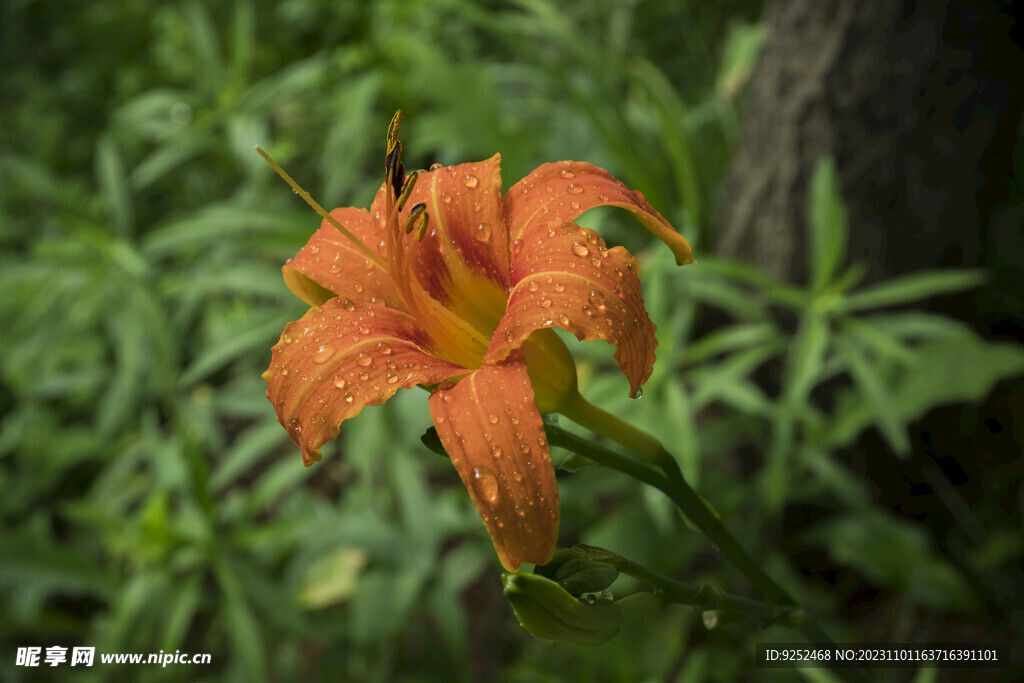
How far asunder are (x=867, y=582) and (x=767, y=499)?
0.59 meters

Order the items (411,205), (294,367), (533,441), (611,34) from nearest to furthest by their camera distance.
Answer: (533,441) < (294,367) < (411,205) < (611,34)

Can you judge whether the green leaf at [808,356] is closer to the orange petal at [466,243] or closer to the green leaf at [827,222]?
the green leaf at [827,222]

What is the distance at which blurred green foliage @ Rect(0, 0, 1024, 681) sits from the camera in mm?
1695

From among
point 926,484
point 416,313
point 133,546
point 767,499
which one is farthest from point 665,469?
point 926,484

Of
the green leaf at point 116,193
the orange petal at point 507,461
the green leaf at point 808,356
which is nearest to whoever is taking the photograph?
the orange petal at point 507,461

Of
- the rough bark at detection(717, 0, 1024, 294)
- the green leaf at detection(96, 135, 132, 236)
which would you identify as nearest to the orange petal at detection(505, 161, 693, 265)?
the rough bark at detection(717, 0, 1024, 294)

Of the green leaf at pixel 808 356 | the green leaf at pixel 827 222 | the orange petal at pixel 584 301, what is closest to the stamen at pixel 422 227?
the orange petal at pixel 584 301

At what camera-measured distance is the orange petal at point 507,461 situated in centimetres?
55

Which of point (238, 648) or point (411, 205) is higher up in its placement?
point (411, 205)

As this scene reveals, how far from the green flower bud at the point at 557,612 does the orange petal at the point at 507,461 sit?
71mm

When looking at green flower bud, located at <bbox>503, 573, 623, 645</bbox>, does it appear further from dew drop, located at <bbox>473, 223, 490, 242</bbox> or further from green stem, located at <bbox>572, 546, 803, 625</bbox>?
dew drop, located at <bbox>473, 223, 490, 242</bbox>

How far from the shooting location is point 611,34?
9.54ft

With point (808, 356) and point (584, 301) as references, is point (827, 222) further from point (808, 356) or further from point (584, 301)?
point (584, 301)

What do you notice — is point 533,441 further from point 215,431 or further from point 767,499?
point 215,431
